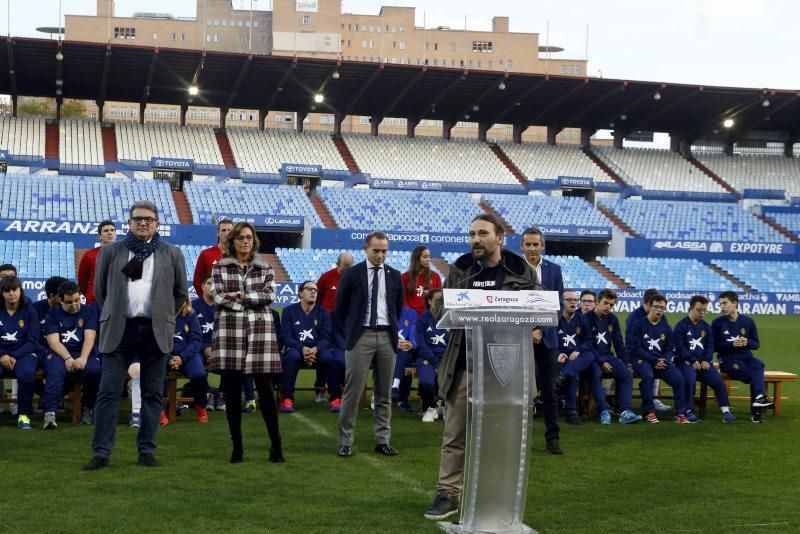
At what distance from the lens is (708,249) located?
4334cm

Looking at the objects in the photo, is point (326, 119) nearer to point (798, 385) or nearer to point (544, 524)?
point (798, 385)

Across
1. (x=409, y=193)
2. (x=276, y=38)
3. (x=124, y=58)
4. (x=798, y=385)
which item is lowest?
(x=798, y=385)

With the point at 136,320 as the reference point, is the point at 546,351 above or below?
below

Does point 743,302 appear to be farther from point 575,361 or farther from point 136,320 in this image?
point 136,320

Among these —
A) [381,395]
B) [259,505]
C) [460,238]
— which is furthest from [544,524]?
[460,238]

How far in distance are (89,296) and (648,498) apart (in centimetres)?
666

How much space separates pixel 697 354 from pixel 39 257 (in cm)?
2625

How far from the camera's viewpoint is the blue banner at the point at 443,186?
46375 mm

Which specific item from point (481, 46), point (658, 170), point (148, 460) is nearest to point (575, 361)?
point (148, 460)

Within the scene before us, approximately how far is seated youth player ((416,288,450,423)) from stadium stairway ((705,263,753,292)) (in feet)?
100

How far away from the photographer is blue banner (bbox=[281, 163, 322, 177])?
45.5m

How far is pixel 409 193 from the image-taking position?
147ft

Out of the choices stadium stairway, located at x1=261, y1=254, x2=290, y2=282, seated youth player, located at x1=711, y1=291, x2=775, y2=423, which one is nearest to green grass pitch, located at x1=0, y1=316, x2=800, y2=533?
seated youth player, located at x1=711, y1=291, x2=775, y2=423

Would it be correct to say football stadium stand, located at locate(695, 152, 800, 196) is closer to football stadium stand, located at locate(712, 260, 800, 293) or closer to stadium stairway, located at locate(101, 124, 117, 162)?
football stadium stand, located at locate(712, 260, 800, 293)
